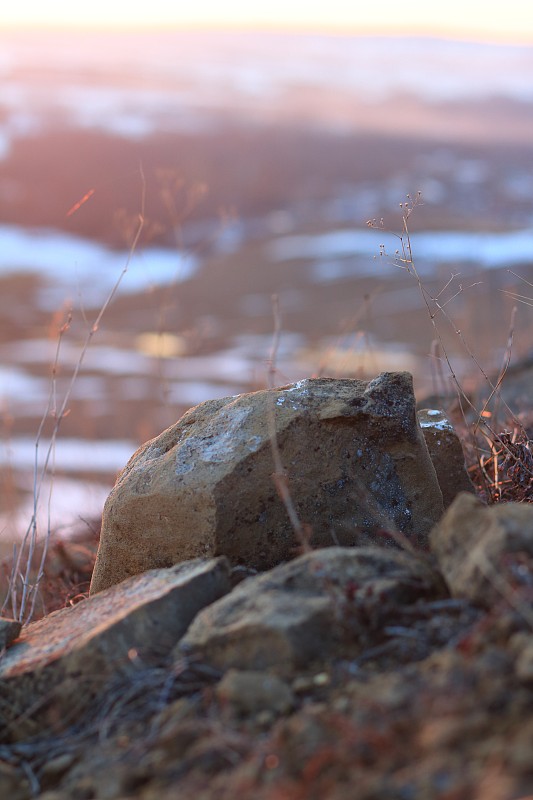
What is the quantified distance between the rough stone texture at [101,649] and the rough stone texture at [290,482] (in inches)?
9.4

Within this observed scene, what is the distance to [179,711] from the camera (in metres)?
1.75

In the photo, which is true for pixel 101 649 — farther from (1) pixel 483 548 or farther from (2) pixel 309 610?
(1) pixel 483 548

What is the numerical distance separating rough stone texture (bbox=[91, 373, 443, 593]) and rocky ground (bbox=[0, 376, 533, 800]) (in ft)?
0.59

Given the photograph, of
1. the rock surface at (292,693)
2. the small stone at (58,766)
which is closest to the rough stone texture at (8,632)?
the rock surface at (292,693)

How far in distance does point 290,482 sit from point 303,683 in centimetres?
77

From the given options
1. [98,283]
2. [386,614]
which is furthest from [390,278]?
[386,614]

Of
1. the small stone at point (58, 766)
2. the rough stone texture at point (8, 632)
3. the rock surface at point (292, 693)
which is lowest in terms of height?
the small stone at point (58, 766)

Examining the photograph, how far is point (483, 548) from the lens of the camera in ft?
5.76

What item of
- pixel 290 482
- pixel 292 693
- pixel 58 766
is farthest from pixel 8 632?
pixel 292 693

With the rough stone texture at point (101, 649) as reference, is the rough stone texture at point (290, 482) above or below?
above

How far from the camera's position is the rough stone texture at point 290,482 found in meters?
2.40

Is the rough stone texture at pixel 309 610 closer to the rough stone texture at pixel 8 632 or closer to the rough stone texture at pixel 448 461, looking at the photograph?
the rough stone texture at pixel 8 632

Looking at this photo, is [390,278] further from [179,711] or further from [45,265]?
[179,711]

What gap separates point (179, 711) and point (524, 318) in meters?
11.1
